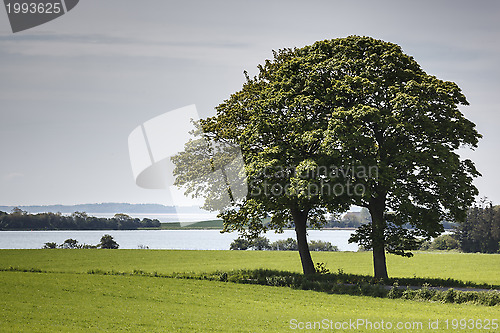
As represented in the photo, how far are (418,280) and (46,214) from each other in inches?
3362

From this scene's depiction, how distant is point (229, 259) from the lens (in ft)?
206

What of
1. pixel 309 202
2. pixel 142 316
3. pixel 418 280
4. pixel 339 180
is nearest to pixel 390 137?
pixel 339 180

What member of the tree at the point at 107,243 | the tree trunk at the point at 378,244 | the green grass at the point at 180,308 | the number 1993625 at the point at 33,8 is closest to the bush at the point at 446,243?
the tree at the point at 107,243

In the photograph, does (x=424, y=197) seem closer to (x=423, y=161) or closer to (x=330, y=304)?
(x=423, y=161)

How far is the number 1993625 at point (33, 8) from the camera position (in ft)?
64.0

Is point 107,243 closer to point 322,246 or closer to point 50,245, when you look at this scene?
point 50,245

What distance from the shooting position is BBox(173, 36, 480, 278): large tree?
111 feet

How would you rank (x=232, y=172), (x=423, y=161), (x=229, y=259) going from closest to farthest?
1. (x=423, y=161)
2. (x=232, y=172)
3. (x=229, y=259)

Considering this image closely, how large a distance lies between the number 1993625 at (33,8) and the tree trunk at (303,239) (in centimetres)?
2621

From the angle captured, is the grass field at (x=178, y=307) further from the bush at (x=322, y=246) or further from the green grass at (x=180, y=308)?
the bush at (x=322, y=246)

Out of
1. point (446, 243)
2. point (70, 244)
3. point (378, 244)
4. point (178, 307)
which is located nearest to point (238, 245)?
point (70, 244)

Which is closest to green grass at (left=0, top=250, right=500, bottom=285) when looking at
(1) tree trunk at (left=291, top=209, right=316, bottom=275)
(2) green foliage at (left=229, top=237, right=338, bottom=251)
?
(1) tree trunk at (left=291, top=209, right=316, bottom=275)

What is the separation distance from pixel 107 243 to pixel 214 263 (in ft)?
118

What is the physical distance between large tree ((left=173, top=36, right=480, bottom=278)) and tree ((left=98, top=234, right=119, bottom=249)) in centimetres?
5116
